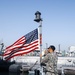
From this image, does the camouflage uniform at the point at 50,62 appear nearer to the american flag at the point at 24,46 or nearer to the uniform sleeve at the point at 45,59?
the uniform sleeve at the point at 45,59

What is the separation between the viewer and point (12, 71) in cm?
1620

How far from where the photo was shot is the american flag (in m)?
Result: 9.53

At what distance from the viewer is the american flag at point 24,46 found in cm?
953

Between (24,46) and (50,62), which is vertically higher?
(24,46)

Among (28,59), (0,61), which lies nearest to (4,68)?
(0,61)

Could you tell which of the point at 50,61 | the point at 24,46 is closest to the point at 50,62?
the point at 50,61

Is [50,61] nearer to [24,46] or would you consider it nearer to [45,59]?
[45,59]

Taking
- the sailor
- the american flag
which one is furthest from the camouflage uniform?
the american flag

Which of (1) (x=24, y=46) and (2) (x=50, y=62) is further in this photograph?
(1) (x=24, y=46)

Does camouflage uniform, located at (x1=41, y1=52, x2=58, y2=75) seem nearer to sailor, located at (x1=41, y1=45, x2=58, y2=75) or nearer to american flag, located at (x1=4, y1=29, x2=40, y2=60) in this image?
sailor, located at (x1=41, y1=45, x2=58, y2=75)

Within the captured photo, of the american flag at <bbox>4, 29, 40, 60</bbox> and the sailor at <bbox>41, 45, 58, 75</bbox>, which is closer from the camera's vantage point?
the sailor at <bbox>41, 45, 58, 75</bbox>

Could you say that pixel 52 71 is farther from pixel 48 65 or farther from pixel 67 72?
pixel 67 72

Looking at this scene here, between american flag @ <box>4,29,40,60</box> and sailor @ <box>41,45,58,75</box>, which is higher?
american flag @ <box>4,29,40,60</box>

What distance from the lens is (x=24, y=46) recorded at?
32.4ft
